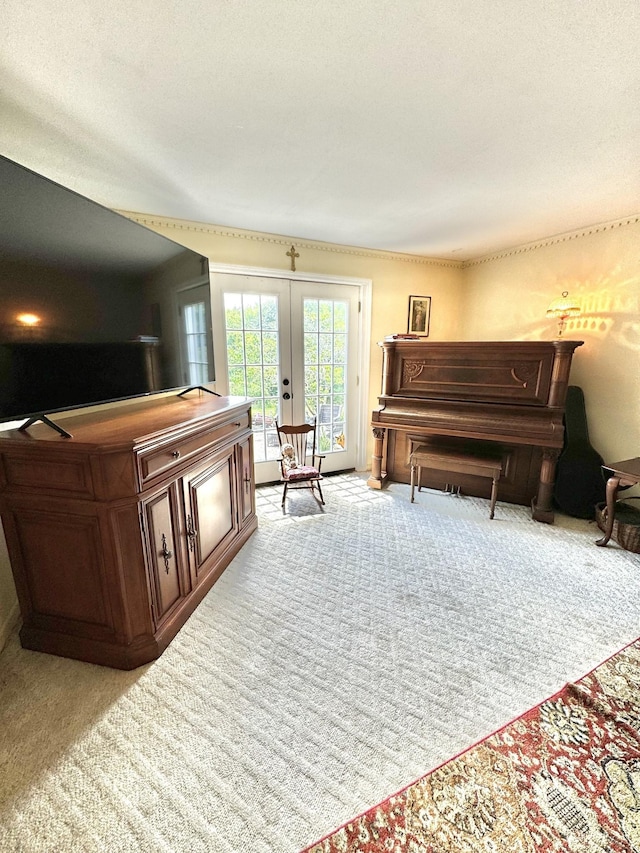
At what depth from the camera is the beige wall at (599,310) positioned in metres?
2.76

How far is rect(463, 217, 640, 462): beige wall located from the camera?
2758 millimetres

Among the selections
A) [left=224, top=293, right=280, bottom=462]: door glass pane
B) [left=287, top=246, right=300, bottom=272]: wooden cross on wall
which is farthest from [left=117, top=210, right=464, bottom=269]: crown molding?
[left=224, top=293, right=280, bottom=462]: door glass pane

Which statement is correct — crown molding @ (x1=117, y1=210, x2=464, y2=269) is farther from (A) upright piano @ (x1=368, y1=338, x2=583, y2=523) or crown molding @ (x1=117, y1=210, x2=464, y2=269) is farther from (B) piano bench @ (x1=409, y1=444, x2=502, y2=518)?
(B) piano bench @ (x1=409, y1=444, x2=502, y2=518)

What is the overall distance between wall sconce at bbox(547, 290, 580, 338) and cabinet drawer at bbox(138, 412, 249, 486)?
3029mm

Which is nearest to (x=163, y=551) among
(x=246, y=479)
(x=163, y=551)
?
(x=163, y=551)

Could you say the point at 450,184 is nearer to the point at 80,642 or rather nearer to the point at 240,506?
the point at 240,506

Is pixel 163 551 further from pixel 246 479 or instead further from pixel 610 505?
pixel 610 505

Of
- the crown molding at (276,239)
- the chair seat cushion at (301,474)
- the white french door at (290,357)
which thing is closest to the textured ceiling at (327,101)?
the crown molding at (276,239)

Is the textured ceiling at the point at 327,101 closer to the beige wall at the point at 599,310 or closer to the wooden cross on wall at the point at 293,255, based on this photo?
the beige wall at the point at 599,310

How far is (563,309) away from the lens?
2.98 meters

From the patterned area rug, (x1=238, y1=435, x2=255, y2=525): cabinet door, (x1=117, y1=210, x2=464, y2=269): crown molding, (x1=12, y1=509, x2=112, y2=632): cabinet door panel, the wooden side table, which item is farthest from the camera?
(x1=117, y1=210, x2=464, y2=269): crown molding

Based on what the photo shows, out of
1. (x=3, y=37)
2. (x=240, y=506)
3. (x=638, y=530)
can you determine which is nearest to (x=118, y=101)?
(x=3, y=37)

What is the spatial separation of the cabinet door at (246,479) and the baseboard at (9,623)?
1.26m

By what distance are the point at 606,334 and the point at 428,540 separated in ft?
7.79
